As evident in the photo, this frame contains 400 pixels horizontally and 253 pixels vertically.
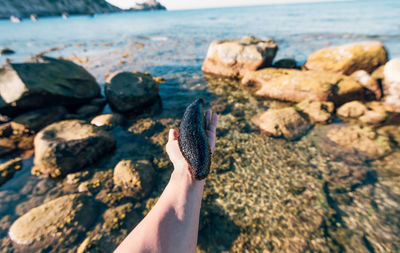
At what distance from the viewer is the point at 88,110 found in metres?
8.59

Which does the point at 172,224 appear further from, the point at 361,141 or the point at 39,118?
the point at 39,118

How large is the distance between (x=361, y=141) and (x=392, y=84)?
14.6 ft

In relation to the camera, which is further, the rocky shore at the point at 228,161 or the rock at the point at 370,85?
the rock at the point at 370,85

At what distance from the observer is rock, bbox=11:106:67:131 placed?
7.05 meters

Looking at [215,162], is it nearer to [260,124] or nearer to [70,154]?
[260,124]

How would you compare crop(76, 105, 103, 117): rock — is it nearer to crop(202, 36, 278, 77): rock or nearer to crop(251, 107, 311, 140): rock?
crop(251, 107, 311, 140): rock

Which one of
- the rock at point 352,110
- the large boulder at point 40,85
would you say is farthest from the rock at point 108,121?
the rock at point 352,110

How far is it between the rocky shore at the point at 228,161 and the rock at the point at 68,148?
32 millimetres

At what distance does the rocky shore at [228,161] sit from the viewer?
388 centimetres

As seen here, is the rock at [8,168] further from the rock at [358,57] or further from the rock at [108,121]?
the rock at [358,57]

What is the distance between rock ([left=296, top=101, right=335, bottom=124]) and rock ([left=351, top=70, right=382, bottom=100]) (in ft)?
7.74

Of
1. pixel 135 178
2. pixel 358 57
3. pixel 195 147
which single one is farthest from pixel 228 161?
pixel 358 57

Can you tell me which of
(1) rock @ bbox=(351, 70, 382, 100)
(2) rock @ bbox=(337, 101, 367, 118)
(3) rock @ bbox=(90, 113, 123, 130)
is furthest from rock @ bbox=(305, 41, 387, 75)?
(3) rock @ bbox=(90, 113, 123, 130)

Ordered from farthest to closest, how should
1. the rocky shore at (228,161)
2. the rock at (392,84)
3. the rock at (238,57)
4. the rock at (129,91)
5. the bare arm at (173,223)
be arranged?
the rock at (238,57) → the rock at (129,91) → the rock at (392,84) → the rocky shore at (228,161) → the bare arm at (173,223)
